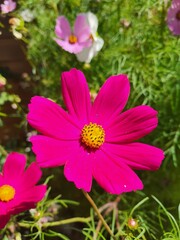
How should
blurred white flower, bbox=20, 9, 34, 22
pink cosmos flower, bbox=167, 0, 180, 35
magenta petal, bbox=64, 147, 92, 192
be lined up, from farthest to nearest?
blurred white flower, bbox=20, 9, 34, 22 → pink cosmos flower, bbox=167, 0, 180, 35 → magenta petal, bbox=64, 147, 92, 192

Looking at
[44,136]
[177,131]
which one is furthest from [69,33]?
[44,136]

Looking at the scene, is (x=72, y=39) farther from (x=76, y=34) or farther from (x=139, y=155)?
(x=139, y=155)

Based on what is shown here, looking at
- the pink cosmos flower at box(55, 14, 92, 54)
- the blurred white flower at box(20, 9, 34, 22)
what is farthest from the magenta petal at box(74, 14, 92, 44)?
the blurred white flower at box(20, 9, 34, 22)

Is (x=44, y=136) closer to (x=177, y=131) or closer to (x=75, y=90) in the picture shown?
(x=75, y=90)

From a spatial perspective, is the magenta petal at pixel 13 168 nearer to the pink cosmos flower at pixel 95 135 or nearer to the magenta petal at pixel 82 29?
the pink cosmos flower at pixel 95 135

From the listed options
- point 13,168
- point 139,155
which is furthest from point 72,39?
point 139,155

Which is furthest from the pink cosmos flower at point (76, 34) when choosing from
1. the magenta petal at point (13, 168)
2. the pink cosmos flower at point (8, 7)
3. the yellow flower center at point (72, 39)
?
the magenta petal at point (13, 168)

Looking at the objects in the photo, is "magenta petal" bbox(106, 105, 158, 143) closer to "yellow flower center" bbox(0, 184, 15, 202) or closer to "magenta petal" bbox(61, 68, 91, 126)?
"magenta petal" bbox(61, 68, 91, 126)
